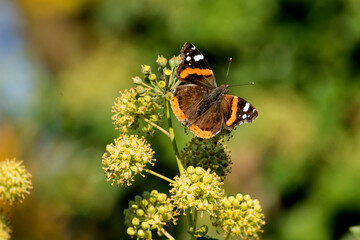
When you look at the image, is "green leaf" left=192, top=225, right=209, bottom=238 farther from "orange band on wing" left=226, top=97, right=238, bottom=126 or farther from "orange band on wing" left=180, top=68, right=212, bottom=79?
"orange band on wing" left=180, top=68, right=212, bottom=79

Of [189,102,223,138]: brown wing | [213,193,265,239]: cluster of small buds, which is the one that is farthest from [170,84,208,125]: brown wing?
[213,193,265,239]: cluster of small buds

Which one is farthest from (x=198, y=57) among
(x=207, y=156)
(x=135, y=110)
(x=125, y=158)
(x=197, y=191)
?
(x=197, y=191)

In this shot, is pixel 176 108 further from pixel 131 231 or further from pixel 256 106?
pixel 256 106

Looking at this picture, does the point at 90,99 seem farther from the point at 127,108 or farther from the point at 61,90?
the point at 127,108

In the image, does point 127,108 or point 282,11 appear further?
point 282,11

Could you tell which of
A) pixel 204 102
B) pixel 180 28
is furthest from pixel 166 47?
pixel 204 102

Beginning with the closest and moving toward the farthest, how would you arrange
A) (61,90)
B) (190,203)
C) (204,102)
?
(190,203) < (204,102) < (61,90)

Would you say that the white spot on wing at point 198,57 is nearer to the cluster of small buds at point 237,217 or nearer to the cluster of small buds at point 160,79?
the cluster of small buds at point 160,79
